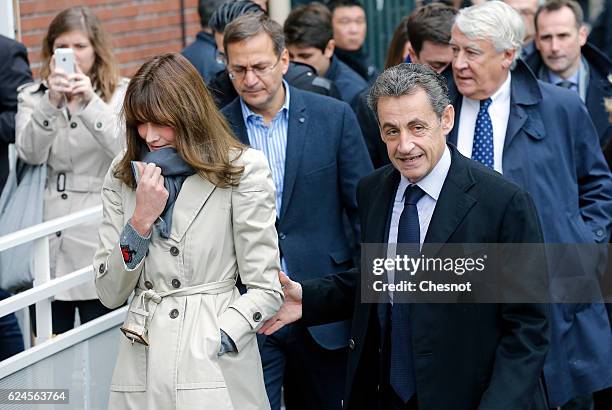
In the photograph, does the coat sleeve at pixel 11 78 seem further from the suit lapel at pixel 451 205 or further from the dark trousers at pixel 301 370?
the suit lapel at pixel 451 205

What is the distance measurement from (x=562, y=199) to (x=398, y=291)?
1.41 meters

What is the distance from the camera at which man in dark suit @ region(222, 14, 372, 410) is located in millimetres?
5160

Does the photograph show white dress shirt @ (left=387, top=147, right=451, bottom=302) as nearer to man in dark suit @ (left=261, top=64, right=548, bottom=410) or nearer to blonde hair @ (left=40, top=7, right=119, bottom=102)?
man in dark suit @ (left=261, top=64, right=548, bottom=410)

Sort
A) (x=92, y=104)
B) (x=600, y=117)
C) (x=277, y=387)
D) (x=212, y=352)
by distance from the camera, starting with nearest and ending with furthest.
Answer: (x=212, y=352)
(x=277, y=387)
(x=92, y=104)
(x=600, y=117)

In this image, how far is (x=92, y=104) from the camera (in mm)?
5438

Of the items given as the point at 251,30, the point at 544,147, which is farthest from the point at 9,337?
the point at 544,147

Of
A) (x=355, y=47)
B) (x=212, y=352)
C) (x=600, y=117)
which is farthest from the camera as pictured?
(x=355, y=47)

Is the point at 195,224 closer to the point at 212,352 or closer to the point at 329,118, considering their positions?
the point at 212,352

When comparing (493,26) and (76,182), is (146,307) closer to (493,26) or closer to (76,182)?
(76,182)

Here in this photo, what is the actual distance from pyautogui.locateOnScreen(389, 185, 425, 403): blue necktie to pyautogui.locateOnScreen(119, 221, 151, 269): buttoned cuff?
88 centimetres

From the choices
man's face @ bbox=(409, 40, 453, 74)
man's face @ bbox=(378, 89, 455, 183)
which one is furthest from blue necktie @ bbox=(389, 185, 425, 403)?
man's face @ bbox=(409, 40, 453, 74)

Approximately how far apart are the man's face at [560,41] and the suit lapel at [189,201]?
386 centimetres

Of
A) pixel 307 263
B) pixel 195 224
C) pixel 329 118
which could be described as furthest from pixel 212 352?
pixel 329 118

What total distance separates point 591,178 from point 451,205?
5.34 feet
